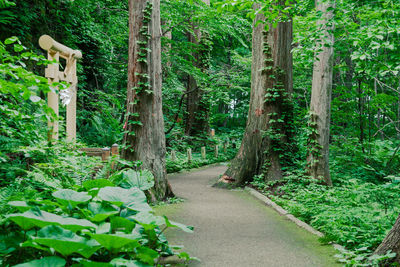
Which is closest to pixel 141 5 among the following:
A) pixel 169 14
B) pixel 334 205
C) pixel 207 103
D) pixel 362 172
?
pixel 169 14

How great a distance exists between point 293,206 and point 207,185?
12.8ft

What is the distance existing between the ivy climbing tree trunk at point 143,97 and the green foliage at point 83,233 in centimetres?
365

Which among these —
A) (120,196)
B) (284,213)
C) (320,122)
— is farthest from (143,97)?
(320,122)

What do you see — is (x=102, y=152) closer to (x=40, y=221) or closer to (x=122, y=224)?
Result: (x=122, y=224)

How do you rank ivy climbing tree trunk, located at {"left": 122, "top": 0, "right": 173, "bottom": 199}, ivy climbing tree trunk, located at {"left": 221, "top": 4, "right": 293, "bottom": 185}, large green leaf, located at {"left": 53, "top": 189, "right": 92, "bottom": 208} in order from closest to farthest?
large green leaf, located at {"left": 53, "top": 189, "right": 92, "bottom": 208}, ivy climbing tree trunk, located at {"left": 122, "top": 0, "right": 173, "bottom": 199}, ivy climbing tree trunk, located at {"left": 221, "top": 4, "right": 293, "bottom": 185}

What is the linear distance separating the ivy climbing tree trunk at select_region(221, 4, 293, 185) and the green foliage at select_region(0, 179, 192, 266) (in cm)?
623

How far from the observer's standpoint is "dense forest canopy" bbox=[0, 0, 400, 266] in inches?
169

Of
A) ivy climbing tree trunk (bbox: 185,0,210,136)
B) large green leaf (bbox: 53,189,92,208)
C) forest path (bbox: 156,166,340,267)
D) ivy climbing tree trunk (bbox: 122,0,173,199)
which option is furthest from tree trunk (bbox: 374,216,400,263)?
ivy climbing tree trunk (bbox: 185,0,210,136)

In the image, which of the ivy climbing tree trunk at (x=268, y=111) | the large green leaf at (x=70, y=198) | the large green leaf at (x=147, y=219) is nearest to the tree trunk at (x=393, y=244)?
the large green leaf at (x=147, y=219)

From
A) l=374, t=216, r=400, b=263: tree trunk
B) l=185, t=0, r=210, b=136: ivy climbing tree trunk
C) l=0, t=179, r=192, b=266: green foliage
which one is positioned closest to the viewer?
l=0, t=179, r=192, b=266: green foliage

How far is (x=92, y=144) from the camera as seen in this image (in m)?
11.6

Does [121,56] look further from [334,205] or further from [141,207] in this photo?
[141,207]

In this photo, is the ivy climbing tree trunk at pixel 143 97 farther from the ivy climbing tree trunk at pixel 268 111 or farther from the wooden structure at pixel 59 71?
the ivy climbing tree trunk at pixel 268 111

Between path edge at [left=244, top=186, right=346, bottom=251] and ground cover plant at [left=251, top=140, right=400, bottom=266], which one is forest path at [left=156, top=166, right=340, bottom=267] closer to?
path edge at [left=244, top=186, right=346, bottom=251]
